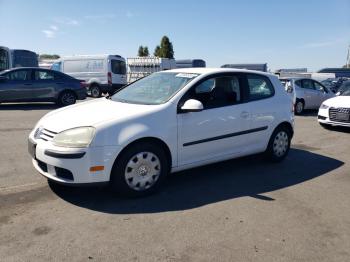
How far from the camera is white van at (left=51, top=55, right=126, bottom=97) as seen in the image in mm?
18891

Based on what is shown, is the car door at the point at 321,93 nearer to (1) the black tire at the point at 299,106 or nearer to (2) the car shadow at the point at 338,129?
(1) the black tire at the point at 299,106

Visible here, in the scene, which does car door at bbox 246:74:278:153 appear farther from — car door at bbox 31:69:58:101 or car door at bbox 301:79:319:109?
car door at bbox 31:69:58:101

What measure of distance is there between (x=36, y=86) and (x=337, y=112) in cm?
1007

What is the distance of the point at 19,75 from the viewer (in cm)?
1312

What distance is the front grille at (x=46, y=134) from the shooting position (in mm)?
4137

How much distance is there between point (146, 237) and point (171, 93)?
79.0 inches

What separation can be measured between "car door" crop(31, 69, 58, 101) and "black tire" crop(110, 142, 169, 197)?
33.4 feet

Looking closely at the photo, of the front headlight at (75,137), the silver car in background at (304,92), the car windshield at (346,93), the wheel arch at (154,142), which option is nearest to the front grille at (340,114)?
the car windshield at (346,93)

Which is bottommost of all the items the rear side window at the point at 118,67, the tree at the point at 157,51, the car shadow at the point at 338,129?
the car shadow at the point at 338,129

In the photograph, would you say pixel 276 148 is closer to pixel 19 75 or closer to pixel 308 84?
pixel 308 84

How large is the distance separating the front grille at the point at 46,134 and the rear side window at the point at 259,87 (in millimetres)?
2957

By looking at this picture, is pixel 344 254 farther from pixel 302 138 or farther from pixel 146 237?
pixel 302 138

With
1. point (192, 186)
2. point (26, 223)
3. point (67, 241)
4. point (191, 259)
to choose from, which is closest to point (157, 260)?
point (191, 259)

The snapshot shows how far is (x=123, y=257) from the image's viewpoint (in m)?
3.06
